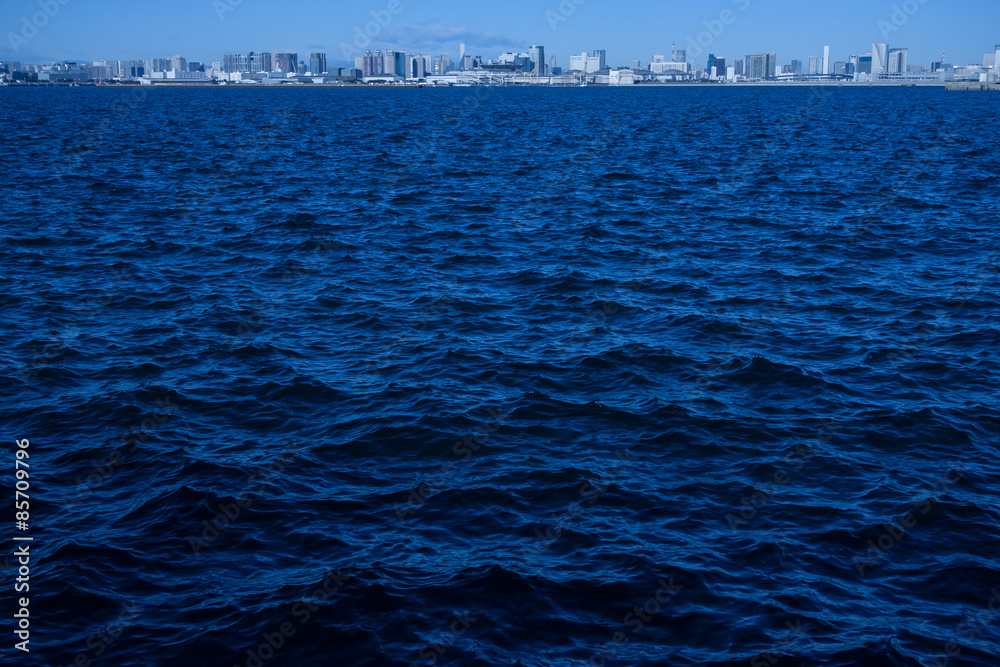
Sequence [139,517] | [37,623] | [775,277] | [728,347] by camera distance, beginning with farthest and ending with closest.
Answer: [775,277] → [728,347] → [139,517] → [37,623]

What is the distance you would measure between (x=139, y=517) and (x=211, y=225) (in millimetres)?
22488

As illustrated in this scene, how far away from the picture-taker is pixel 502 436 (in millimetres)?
14953

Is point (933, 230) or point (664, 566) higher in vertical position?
point (933, 230)

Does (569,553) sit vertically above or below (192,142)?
below

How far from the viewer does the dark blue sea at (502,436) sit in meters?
9.88

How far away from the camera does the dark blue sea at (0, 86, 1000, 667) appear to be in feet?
32.4

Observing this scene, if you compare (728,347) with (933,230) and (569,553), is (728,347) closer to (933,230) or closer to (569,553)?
(569,553)

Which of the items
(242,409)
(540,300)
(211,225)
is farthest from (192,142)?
(242,409)

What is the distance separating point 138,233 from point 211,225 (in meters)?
2.82

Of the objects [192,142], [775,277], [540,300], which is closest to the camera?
[540,300]

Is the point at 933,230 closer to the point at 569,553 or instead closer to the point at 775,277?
the point at 775,277

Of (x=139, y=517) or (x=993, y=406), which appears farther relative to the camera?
(x=993, y=406)

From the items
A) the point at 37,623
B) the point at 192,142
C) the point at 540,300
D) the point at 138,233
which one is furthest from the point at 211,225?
the point at 192,142

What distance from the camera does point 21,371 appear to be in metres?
17.5
